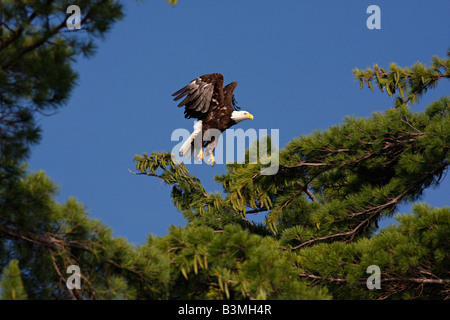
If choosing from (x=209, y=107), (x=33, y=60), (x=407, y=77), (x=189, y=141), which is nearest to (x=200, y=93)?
(x=209, y=107)

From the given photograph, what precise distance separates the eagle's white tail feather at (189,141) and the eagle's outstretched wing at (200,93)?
35 centimetres

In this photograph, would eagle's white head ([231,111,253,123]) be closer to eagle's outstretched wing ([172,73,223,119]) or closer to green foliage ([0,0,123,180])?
eagle's outstretched wing ([172,73,223,119])

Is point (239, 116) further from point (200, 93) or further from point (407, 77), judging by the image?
point (407, 77)

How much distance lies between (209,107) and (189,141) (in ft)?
2.46

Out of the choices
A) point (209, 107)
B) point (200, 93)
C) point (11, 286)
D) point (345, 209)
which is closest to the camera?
point (11, 286)

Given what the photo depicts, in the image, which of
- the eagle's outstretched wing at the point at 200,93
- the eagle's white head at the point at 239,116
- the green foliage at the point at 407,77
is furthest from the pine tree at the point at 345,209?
the eagle's white head at the point at 239,116

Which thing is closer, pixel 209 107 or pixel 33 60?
pixel 33 60

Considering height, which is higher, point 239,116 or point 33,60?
point 239,116

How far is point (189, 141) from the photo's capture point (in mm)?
9805

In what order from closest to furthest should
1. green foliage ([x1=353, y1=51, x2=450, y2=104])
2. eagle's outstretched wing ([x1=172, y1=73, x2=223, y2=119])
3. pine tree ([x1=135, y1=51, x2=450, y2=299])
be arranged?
pine tree ([x1=135, y1=51, x2=450, y2=299]) < green foliage ([x1=353, y1=51, x2=450, y2=104]) < eagle's outstretched wing ([x1=172, y1=73, x2=223, y2=119])

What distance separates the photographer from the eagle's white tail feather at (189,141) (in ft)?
32.2

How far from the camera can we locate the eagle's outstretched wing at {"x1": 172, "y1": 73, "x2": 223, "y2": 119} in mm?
9156

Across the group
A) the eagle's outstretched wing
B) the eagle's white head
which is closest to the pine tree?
the eagle's outstretched wing
